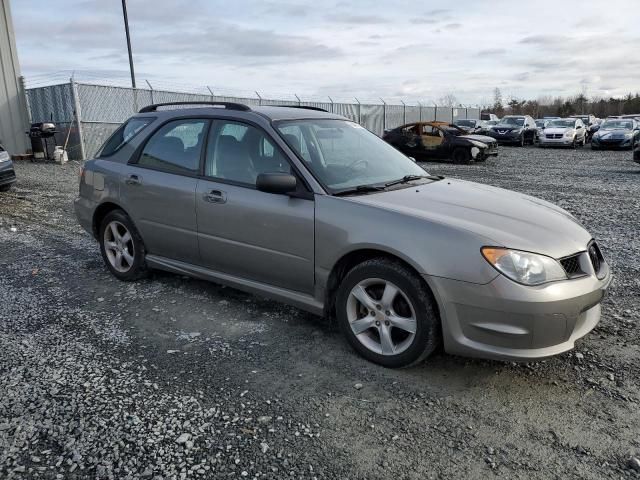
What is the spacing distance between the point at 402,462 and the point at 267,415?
2.62 feet

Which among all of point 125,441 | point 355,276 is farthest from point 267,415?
point 355,276

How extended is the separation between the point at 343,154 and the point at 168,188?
154cm

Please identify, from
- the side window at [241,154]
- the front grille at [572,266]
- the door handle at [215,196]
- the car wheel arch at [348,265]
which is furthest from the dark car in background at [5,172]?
the front grille at [572,266]

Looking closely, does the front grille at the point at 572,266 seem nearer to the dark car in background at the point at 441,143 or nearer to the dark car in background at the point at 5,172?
the dark car in background at the point at 5,172

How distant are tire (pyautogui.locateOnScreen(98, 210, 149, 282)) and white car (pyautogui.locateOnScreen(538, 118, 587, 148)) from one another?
25.9 metres

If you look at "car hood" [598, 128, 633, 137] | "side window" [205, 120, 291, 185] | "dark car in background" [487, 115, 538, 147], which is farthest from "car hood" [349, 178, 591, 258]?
"dark car in background" [487, 115, 538, 147]

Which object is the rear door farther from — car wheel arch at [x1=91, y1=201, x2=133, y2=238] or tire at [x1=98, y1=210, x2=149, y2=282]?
car wheel arch at [x1=91, y1=201, x2=133, y2=238]

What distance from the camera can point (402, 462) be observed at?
2535 millimetres

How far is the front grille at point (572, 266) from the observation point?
10.2 ft

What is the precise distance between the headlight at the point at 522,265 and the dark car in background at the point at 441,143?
1615 centimetres

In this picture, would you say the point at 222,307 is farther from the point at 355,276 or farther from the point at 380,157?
the point at 380,157

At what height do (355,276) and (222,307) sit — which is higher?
(355,276)

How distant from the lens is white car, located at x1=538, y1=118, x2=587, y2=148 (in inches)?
1035

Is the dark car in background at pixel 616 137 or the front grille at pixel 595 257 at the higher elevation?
the front grille at pixel 595 257
